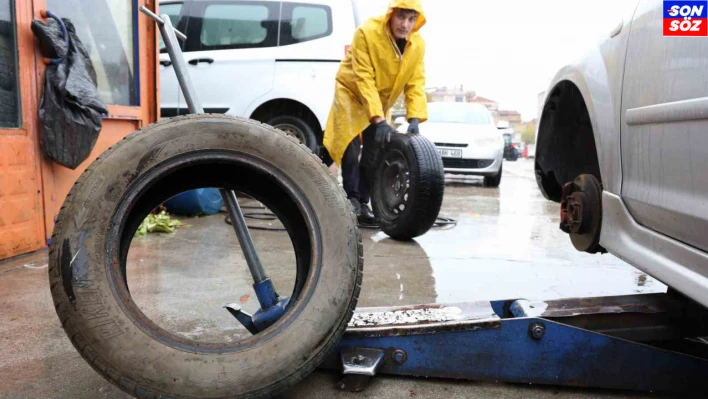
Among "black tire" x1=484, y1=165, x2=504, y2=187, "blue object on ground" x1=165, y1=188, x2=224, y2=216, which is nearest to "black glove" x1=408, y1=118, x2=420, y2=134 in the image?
"blue object on ground" x1=165, y1=188, x2=224, y2=216

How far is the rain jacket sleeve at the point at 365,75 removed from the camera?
4.14 metres

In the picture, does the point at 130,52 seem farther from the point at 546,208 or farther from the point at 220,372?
the point at 546,208

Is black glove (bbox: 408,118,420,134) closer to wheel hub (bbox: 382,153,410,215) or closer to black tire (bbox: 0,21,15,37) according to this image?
wheel hub (bbox: 382,153,410,215)

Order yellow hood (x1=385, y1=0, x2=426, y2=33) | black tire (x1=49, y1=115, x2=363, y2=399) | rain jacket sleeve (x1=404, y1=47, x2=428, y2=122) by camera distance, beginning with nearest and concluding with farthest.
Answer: black tire (x1=49, y1=115, x2=363, y2=399) < yellow hood (x1=385, y1=0, x2=426, y2=33) < rain jacket sleeve (x1=404, y1=47, x2=428, y2=122)

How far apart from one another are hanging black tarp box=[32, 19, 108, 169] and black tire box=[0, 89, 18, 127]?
15 cm

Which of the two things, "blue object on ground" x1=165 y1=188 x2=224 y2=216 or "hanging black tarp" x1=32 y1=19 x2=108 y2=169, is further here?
"blue object on ground" x1=165 y1=188 x2=224 y2=216

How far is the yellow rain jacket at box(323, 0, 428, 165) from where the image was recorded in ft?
13.6

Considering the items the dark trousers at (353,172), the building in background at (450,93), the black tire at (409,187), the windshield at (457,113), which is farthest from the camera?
the building in background at (450,93)

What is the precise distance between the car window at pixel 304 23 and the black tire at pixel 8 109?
3.53 meters


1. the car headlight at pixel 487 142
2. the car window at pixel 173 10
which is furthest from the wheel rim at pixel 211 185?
the car headlight at pixel 487 142

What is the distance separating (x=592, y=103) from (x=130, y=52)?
11.9ft

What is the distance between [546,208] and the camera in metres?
6.55

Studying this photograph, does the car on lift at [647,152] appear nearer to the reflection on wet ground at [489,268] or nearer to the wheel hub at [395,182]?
the reflection on wet ground at [489,268]

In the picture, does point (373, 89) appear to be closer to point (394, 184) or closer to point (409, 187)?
point (394, 184)
